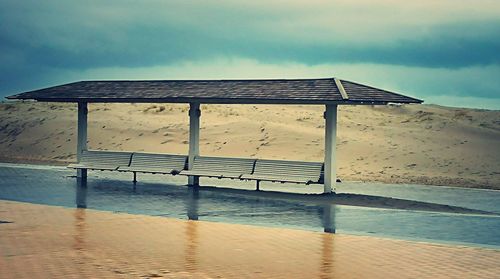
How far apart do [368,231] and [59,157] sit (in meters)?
32.6

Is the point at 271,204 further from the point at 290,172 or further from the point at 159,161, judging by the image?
the point at 159,161

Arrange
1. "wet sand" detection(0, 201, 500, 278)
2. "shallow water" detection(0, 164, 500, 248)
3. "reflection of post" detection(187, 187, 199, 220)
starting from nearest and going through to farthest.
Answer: "wet sand" detection(0, 201, 500, 278) → "shallow water" detection(0, 164, 500, 248) → "reflection of post" detection(187, 187, 199, 220)

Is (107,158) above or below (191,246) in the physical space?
above

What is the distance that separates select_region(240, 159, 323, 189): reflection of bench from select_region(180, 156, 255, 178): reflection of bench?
1.55ft

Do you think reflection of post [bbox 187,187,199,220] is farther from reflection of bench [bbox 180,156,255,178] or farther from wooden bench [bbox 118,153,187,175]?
wooden bench [bbox 118,153,187,175]

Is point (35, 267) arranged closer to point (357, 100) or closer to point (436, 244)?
point (436, 244)

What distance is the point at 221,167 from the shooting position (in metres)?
23.9

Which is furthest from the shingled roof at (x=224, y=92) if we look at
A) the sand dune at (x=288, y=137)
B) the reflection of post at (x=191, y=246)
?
the sand dune at (x=288, y=137)

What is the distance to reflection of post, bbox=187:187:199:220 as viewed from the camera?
55.3ft

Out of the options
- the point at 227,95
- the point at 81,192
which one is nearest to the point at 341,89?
the point at 227,95

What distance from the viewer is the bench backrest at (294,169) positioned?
2214cm

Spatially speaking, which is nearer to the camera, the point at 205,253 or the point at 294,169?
the point at 205,253

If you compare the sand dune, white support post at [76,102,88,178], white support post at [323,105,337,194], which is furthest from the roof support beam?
white support post at [76,102,88,178]

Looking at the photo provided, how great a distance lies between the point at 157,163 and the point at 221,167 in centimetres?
250
